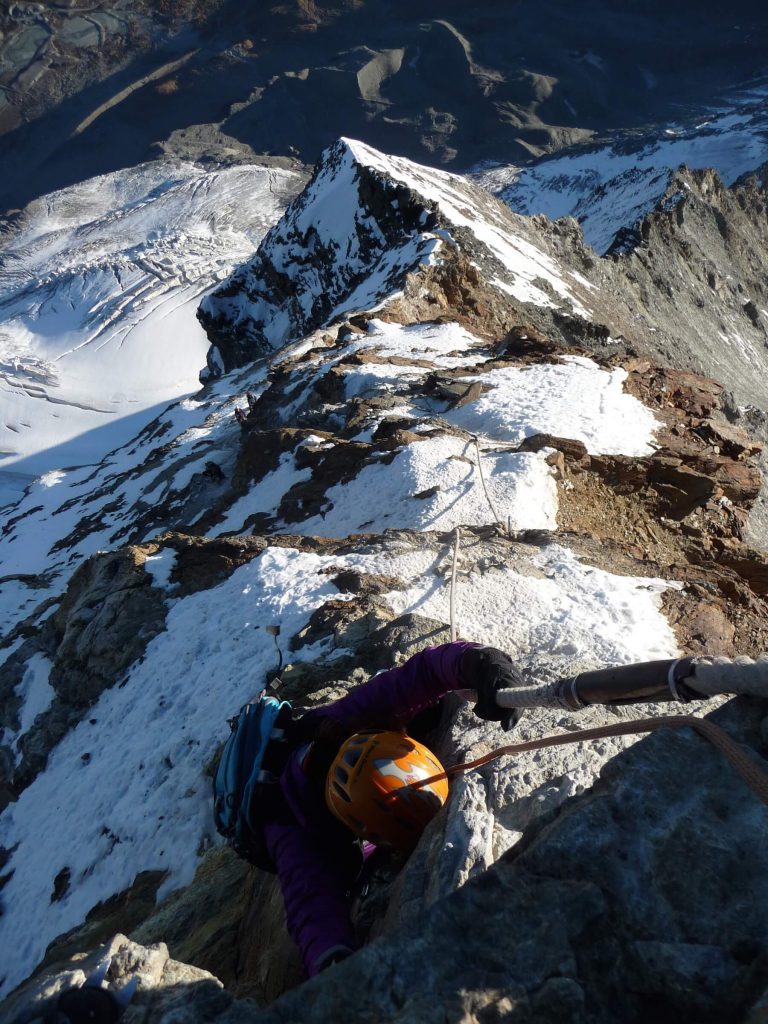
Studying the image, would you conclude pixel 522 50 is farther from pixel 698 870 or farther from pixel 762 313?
pixel 698 870

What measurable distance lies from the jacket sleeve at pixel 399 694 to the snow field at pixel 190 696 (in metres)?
1.65

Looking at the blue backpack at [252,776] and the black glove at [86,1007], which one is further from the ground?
the black glove at [86,1007]

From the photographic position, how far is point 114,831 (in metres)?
5.26

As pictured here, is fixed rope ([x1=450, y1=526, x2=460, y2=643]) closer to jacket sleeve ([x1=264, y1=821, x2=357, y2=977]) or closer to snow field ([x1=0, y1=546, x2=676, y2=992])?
snow field ([x1=0, y1=546, x2=676, y2=992])

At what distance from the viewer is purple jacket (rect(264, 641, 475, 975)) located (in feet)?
10.1

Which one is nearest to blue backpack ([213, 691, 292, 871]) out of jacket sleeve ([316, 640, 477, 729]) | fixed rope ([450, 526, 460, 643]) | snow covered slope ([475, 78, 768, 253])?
jacket sleeve ([316, 640, 477, 729])

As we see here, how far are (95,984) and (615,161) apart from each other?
306 ft

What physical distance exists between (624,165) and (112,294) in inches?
2349

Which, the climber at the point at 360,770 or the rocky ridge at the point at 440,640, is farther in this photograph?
the climber at the point at 360,770

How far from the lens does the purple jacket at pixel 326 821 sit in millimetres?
3084

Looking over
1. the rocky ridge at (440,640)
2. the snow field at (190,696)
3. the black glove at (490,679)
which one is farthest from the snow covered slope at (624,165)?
the black glove at (490,679)

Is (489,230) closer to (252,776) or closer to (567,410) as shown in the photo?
(567,410)

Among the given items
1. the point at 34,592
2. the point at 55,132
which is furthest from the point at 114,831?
the point at 55,132

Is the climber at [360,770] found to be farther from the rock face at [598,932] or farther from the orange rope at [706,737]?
the rock face at [598,932]
